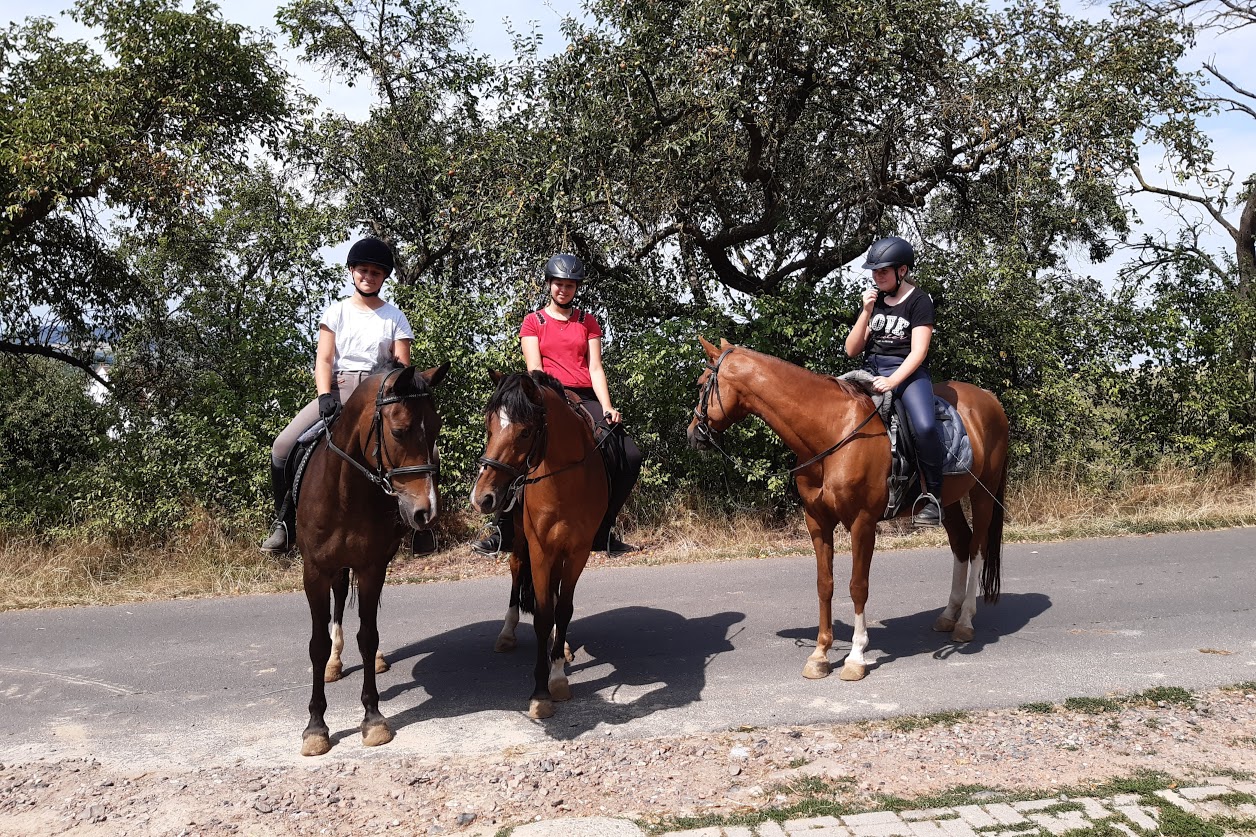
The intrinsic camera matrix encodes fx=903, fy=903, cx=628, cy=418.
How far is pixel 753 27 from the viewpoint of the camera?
33.1 ft

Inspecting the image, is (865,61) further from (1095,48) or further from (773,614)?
(773,614)

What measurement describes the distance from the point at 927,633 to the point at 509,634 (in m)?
3.21

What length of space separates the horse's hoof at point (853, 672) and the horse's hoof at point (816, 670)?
11cm

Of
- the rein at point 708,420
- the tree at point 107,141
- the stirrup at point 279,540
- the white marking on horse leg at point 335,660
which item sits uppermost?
the tree at point 107,141

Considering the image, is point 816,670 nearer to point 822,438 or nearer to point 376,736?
point 822,438

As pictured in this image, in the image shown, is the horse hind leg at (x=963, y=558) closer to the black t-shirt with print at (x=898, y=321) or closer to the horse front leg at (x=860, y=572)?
the horse front leg at (x=860, y=572)

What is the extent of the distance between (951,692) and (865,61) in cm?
796

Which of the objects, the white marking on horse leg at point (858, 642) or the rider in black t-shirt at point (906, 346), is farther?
the rider in black t-shirt at point (906, 346)

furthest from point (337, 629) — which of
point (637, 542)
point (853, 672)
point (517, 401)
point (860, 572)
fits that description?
point (637, 542)

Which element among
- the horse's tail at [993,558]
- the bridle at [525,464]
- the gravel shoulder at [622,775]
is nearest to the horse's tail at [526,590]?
the bridle at [525,464]

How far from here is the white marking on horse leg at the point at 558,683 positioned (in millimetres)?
5531

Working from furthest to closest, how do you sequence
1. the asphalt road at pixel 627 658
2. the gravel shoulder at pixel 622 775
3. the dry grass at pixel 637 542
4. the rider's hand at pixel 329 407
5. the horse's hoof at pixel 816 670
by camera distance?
the dry grass at pixel 637 542 → the horse's hoof at pixel 816 670 → the asphalt road at pixel 627 658 → the rider's hand at pixel 329 407 → the gravel shoulder at pixel 622 775

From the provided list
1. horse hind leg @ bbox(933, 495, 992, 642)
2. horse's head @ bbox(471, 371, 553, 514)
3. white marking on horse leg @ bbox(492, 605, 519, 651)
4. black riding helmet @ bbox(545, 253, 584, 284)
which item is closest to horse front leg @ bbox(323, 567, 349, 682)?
white marking on horse leg @ bbox(492, 605, 519, 651)

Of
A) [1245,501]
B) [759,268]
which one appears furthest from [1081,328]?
[759,268]
